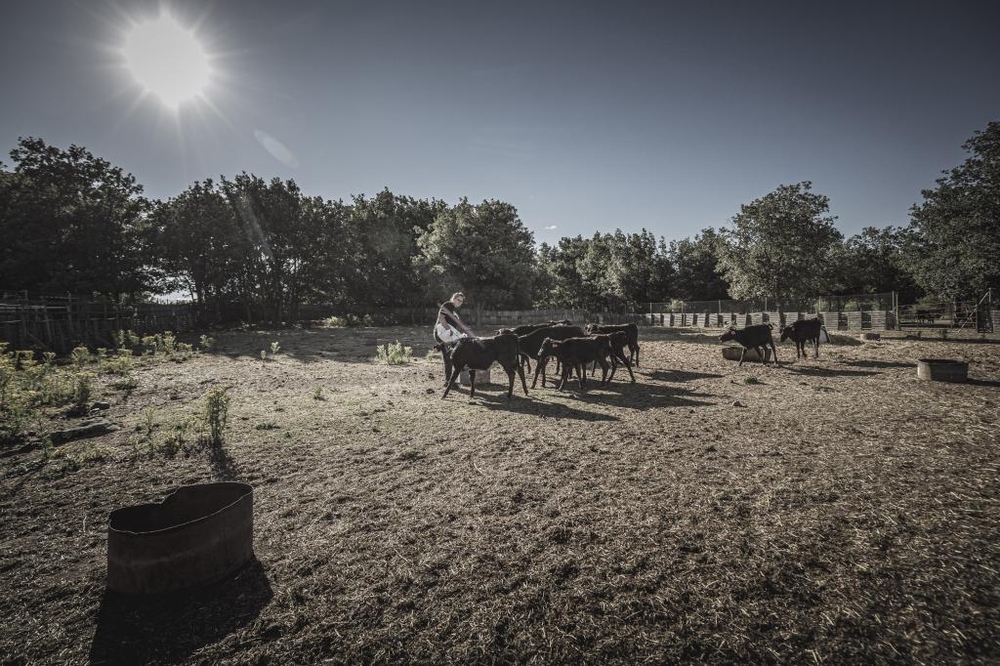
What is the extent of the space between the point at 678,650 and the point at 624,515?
1.63m

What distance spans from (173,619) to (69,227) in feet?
124

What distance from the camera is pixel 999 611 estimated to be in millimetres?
2602

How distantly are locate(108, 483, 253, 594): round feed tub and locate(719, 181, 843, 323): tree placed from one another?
1099 inches

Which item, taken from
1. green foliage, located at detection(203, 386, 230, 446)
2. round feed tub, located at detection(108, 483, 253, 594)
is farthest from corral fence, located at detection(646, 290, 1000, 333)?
round feed tub, located at detection(108, 483, 253, 594)

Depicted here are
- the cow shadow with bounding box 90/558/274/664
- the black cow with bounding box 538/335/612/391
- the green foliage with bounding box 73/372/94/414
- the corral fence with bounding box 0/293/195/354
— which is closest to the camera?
the cow shadow with bounding box 90/558/274/664

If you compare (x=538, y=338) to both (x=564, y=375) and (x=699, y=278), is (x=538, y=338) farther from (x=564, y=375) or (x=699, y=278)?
(x=699, y=278)

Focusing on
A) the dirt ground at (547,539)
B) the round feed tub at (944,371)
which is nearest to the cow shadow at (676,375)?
the dirt ground at (547,539)

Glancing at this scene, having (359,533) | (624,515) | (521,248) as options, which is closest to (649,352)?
(624,515)

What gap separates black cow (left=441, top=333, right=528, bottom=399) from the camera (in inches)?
381

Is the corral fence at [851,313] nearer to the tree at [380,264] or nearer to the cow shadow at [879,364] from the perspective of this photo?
the cow shadow at [879,364]

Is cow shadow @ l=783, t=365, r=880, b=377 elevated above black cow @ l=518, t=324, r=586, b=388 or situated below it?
below

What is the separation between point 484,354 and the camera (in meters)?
9.77

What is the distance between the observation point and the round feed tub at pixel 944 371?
9734 mm

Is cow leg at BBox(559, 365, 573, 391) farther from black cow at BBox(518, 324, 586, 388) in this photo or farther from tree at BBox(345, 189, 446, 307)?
tree at BBox(345, 189, 446, 307)
